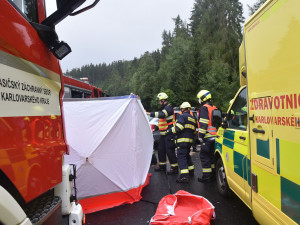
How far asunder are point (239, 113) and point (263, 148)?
1.22m

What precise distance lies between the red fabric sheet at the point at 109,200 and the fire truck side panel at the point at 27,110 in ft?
7.10

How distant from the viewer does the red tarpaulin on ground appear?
3.21 m

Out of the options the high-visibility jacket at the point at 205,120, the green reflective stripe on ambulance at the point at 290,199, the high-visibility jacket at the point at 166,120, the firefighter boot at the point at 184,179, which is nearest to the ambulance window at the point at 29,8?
the green reflective stripe on ambulance at the point at 290,199

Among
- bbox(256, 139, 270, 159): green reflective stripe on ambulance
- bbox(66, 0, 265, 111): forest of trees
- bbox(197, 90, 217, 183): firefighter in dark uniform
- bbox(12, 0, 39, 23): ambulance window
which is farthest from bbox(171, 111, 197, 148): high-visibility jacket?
bbox(66, 0, 265, 111): forest of trees

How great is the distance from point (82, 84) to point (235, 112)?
942cm

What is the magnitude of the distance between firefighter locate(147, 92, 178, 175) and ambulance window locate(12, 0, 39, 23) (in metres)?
4.15

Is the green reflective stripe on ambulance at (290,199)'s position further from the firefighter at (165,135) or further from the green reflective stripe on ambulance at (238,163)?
the firefighter at (165,135)

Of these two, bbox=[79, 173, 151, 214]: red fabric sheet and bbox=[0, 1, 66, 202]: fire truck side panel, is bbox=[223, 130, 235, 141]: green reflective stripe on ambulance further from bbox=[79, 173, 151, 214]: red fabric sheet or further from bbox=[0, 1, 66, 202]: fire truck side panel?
bbox=[0, 1, 66, 202]: fire truck side panel

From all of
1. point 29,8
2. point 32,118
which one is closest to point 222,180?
point 32,118

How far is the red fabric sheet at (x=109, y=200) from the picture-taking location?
4008mm

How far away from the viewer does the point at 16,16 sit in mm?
1666

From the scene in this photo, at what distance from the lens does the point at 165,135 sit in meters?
6.20

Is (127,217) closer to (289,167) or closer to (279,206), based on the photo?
(279,206)

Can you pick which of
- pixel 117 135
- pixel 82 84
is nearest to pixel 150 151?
pixel 117 135
